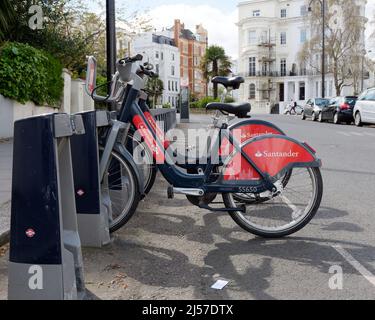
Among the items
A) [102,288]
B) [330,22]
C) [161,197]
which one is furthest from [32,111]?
[330,22]

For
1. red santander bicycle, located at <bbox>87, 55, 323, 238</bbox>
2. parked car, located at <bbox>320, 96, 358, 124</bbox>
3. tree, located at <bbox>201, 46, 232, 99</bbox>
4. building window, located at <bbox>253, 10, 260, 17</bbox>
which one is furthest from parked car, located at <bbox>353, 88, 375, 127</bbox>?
building window, located at <bbox>253, 10, 260, 17</bbox>

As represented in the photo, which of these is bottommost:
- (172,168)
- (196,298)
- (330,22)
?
(196,298)

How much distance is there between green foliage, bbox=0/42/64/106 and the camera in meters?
12.0

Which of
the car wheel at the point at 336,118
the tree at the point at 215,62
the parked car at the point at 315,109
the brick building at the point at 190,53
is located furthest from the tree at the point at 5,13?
the brick building at the point at 190,53

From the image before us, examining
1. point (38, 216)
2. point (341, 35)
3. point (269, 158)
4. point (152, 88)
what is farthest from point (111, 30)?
point (341, 35)

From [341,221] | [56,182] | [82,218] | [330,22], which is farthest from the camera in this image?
[330,22]

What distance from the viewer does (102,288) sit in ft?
11.5

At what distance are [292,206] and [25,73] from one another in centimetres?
938

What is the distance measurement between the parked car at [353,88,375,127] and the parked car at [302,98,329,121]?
5.72 meters

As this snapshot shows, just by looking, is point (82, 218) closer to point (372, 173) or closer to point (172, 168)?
point (172, 168)

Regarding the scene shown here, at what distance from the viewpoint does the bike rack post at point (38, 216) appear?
9.86 feet

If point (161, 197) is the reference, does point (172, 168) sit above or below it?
above

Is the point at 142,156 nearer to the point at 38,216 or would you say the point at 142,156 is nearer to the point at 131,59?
the point at 131,59

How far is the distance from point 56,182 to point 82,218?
1358 millimetres
